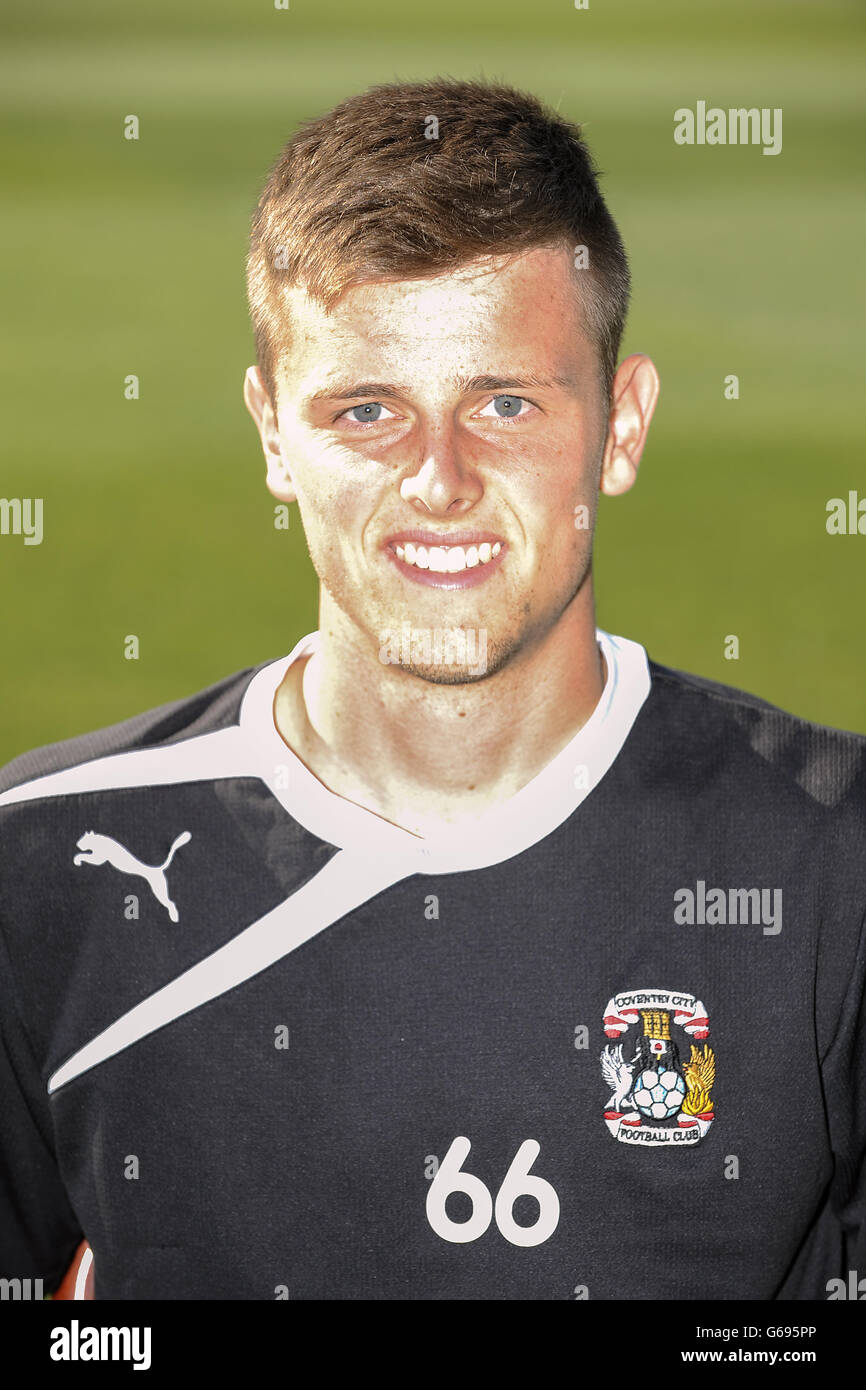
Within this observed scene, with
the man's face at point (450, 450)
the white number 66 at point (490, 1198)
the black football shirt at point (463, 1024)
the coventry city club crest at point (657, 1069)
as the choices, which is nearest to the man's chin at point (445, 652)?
the man's face at point (450, 450)

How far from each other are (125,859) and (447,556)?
49cm

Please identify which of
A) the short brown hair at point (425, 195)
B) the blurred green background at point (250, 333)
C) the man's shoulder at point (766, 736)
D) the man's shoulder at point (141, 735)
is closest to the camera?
the short brown hair at point (425, 195)

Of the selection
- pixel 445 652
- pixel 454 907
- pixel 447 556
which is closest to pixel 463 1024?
pixel 454 907

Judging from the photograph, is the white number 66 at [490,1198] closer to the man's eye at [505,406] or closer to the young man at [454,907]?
the young man at [454,907]

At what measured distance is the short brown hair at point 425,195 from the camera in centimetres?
150

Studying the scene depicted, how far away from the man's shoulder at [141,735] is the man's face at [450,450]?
0.22 metres

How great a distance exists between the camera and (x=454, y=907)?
1608 millimetres

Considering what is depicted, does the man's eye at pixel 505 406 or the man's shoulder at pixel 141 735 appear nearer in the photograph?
the man's eye at pixel 505 406

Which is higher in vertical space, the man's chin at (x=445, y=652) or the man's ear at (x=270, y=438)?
the man's ear at (x=270, y=438)

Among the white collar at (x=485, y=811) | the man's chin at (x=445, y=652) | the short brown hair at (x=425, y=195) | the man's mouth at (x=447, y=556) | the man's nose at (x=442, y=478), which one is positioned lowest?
the white collar at (x=485, y=811)

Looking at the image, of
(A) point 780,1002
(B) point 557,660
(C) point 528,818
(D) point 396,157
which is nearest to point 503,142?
(D) point 396,157

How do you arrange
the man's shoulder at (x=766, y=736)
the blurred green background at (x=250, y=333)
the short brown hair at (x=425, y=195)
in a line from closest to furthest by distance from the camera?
the short brown hair at (x=425, y=195) → the man's shoulder at (x=766, y=736) → the blurred green background at (x=250, y=333)

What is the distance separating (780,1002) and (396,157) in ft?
3.20
